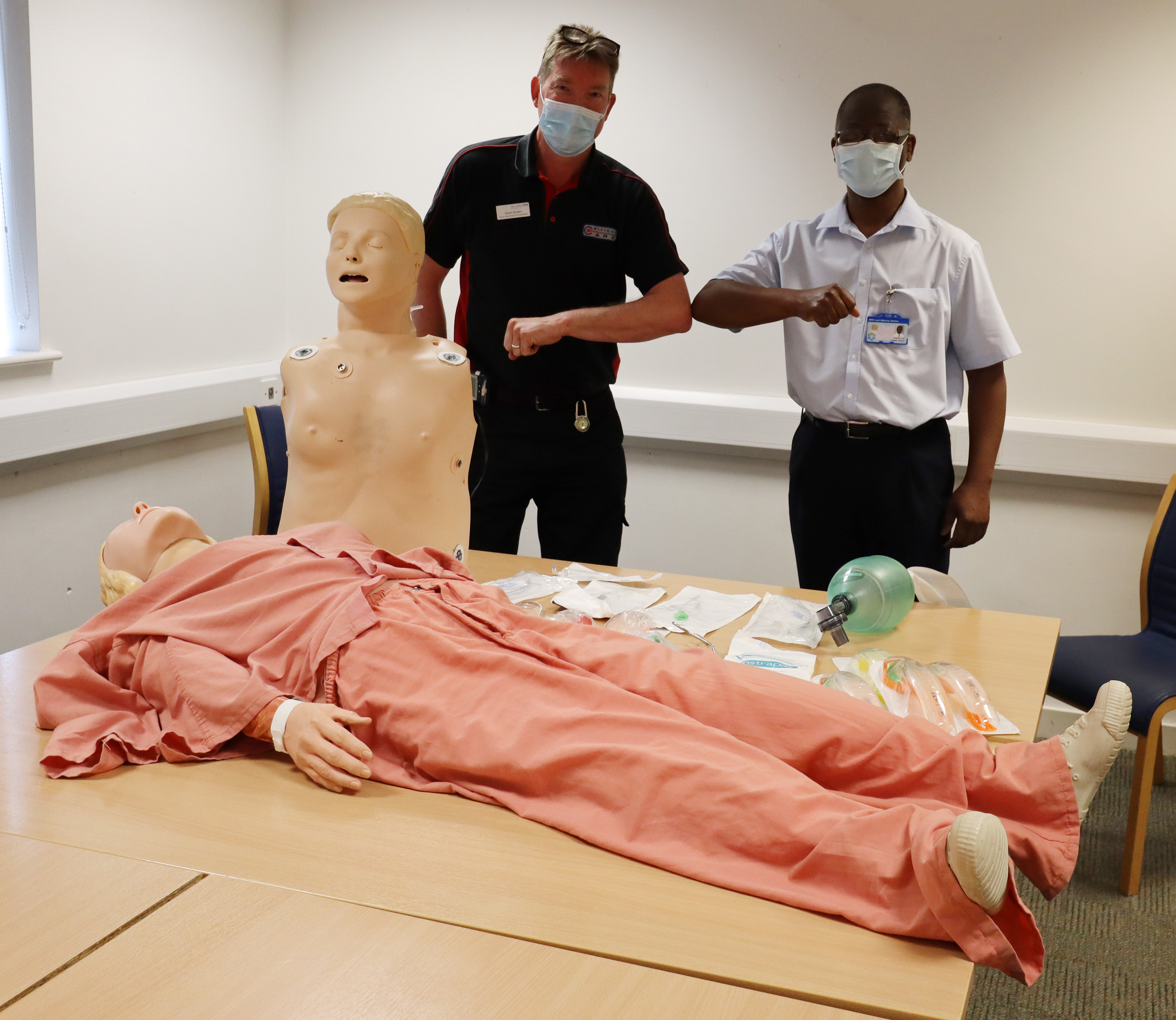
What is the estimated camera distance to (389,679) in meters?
1.45

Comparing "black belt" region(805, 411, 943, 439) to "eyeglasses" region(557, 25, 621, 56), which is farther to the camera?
"black belt" region(805, 411, 943, 439)

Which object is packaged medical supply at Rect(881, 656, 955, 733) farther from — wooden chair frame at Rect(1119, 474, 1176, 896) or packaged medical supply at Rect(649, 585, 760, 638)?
wooden chair frame at Rect(1119, 474, 1176, 896)

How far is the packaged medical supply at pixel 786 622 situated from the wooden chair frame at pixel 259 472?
1380 millimetres

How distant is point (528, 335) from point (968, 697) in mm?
1104

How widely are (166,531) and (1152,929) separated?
2243 millimetres

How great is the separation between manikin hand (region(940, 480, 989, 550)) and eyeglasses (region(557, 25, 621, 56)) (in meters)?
1.33

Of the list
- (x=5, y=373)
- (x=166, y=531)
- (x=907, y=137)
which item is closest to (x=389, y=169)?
(x=5, y=373)

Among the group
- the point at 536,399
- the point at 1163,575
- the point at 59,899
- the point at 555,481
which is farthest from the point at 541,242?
the point at 1163,575

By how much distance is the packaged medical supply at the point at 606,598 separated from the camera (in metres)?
2.00

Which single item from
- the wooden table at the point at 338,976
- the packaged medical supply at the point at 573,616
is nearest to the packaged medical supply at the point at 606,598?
the packaged medical supply at the point at 573,616

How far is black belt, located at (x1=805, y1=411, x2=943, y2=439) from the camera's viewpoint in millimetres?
2371

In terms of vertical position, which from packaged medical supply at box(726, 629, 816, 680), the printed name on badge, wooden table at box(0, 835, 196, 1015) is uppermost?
the printed name on badge

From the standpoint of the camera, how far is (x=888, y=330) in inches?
93.9

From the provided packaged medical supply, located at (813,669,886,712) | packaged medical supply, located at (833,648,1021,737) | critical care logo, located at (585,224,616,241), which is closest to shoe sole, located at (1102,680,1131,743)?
packaged medical supply, located at (833,648,1021,737)
